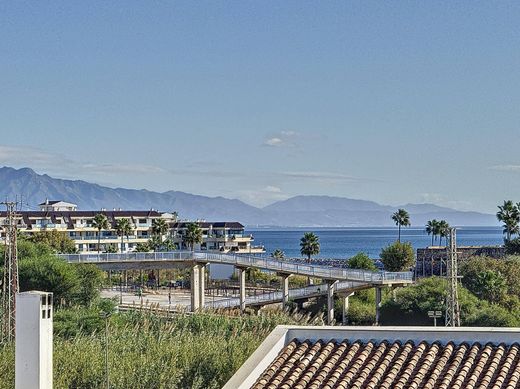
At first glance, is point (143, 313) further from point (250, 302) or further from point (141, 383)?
point (141, 383)

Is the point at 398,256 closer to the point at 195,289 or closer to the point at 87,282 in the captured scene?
the point at 195,289

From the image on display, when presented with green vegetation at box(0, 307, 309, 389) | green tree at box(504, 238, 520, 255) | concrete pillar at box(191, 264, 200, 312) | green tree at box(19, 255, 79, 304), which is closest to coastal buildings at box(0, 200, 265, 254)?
green tree at box(504, 238, 520, 255)

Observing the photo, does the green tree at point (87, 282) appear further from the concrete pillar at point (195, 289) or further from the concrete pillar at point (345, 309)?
the concrete pillar at point (345, 309)

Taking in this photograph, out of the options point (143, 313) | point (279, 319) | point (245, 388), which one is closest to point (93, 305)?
point (143, 313)

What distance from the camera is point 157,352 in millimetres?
30875

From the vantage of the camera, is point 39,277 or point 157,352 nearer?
point 157,352

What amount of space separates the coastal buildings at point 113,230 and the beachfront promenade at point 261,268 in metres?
53.7

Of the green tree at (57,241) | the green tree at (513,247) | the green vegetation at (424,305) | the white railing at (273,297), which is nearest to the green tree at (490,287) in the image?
the green vegetation at (424,305)

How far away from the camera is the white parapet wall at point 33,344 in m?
17.3

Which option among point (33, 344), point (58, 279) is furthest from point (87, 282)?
point (33, 344)

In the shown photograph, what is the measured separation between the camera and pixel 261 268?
65.6 m

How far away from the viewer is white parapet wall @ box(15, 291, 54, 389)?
56.7 feet

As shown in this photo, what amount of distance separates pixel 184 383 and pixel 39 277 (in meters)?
30.6

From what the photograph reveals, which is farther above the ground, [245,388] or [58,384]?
[245,388]
